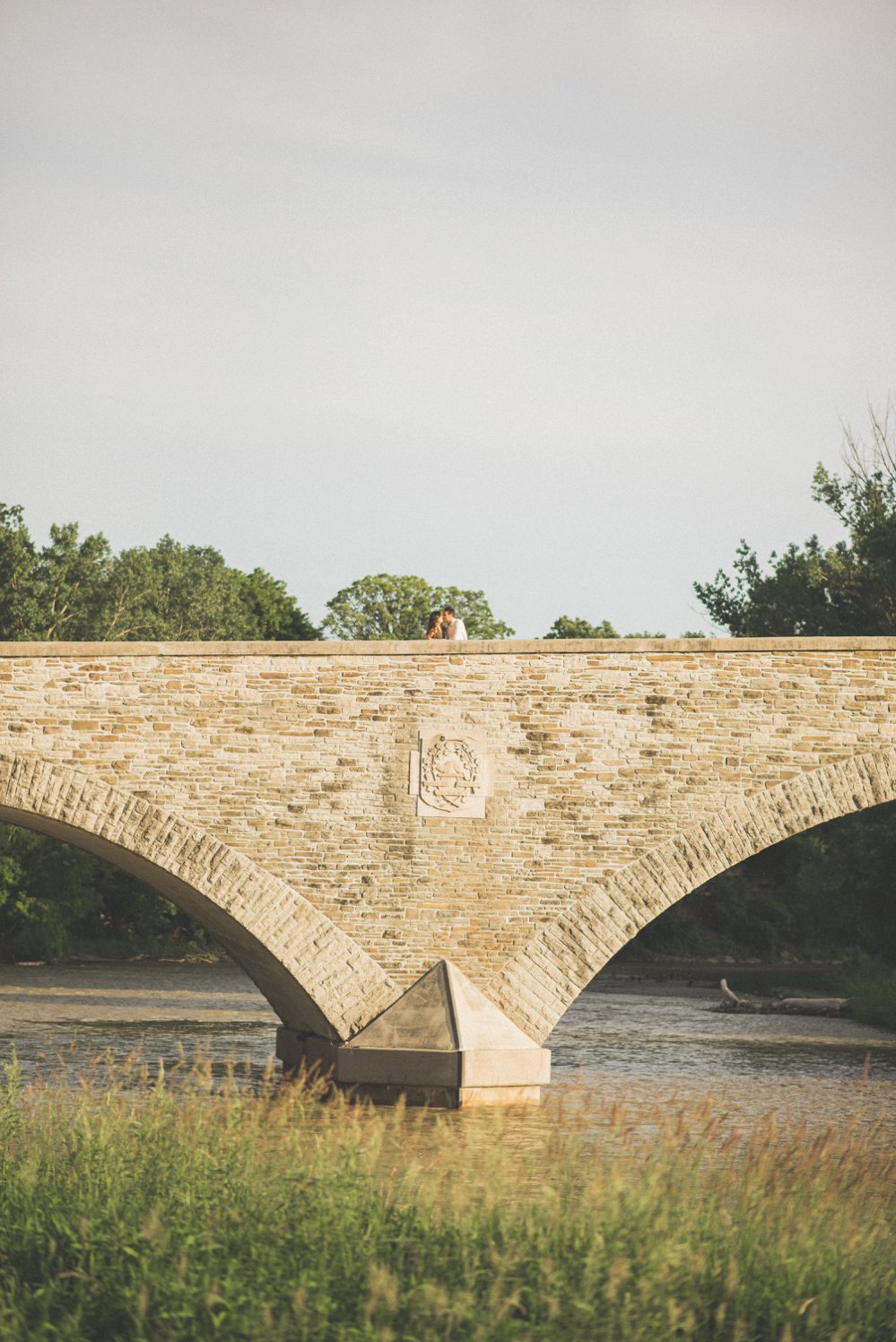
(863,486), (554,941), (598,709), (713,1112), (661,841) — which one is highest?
(863,486)

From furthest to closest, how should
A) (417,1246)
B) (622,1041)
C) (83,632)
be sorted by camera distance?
1. (83,632)
2. (622,1041)
3. (417,1246)

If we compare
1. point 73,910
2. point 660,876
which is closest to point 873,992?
point 660,876

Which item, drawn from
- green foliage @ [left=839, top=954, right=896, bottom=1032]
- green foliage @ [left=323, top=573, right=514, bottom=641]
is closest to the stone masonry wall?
green foliage @ [left=839, top=954, right=896, bottom=1032]

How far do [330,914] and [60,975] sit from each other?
17958 millimetres

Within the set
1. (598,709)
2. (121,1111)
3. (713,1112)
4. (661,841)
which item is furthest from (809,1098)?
(121,1111)

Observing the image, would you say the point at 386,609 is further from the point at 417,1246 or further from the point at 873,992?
the point at 417,1246

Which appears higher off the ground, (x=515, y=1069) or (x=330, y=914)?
(x=330, y=914)

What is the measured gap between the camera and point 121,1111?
25.9 feet

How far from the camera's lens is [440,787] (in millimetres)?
13508

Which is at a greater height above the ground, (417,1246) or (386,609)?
(386,609)

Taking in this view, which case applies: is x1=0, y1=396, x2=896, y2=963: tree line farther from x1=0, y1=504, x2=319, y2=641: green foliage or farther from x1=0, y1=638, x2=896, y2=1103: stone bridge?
x1=0, y1=638, x2=896, y2=1103: stone bridge

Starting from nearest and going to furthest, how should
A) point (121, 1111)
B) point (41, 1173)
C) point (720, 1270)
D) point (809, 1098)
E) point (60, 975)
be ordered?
point (720, 1270)
point (41, 1173)
point (121, 1111)
point (809, 1098)
point (60, 975)

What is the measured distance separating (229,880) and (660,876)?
3727 millimetres

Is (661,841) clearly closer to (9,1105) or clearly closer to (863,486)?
(9,1105)
